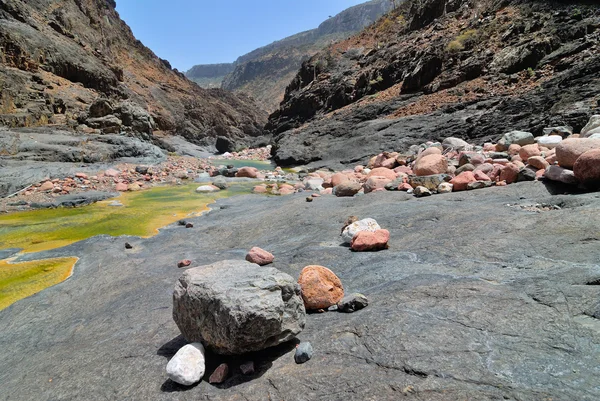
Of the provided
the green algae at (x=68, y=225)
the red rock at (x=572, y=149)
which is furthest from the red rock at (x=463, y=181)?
the green algae at (x=68, y=225)

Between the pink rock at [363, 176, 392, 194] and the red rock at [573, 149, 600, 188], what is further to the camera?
the pink rock at [363, 176, 392, 194]

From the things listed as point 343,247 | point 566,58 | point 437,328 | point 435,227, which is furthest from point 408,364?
point 566,58

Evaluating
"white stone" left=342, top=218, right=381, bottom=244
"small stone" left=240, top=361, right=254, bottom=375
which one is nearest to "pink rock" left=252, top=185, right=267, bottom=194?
"white stone" left=342, top=218, right=381, bottom=244

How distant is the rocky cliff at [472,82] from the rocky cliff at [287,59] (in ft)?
227

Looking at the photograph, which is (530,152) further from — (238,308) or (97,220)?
(97,220)

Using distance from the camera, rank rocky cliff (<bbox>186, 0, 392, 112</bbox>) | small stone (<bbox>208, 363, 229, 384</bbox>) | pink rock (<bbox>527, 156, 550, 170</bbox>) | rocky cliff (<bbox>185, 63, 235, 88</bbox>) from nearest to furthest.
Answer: small stone (<bbox>208, 363, 229, 384</bbox>) < pink rock (<bbox>527, 156, 550, 170</bbox>) < rocky cliff (<bbox>186, 0, 392, 112</bbox>) < rocky cliff (<bbox>185, 63, 235, 88</bbox>)

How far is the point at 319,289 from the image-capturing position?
8.86 ft

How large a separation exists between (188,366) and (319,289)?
1093mm

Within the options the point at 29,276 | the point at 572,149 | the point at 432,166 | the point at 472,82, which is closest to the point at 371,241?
the point at 572,149

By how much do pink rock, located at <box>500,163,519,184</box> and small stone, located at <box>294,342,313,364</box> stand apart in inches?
204

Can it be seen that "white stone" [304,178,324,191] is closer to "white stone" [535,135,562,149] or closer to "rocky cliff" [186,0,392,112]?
"white stone" [535,135,562,149]

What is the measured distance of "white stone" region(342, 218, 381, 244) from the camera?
4.32m

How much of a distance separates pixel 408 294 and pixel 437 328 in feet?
1.78

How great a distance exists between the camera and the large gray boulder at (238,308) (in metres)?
2.02
